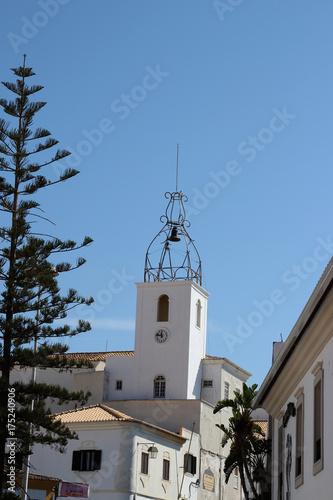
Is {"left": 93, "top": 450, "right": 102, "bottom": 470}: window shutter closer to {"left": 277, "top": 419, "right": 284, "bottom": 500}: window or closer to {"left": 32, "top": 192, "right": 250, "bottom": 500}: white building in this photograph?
{"left": 32, "top": 192, "right": 250, "bottom": 500}: white building

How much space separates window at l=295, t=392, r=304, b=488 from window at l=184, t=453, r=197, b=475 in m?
25.5

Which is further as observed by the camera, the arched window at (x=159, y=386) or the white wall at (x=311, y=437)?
the arched window at (x=159, y=386)

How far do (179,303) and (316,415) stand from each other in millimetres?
34018

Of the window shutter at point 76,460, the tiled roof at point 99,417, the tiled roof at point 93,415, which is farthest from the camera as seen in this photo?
the tiled roof at point 93,415

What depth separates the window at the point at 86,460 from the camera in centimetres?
3672

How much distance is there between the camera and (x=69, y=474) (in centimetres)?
3688

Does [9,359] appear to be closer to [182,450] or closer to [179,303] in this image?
[182,450]

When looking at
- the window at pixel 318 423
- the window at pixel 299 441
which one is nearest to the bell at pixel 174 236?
the window at pixel 299 441

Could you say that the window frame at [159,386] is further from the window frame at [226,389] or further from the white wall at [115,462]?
the white wall at [115,462]

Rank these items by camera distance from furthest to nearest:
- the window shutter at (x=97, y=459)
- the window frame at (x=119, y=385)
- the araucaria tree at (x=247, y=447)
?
the window frame at (x=119, y=385) < the window shutter at (x=97, y=459) < the araucaria tree at (x=247, y=447)

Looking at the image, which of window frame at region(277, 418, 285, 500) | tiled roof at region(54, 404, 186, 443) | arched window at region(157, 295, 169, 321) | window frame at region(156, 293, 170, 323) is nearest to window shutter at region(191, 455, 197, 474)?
tiled roof at region(54, 404, 186, 443)

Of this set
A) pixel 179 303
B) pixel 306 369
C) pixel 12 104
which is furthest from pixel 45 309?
pixel 179 303

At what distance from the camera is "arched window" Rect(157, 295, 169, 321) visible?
49.0m

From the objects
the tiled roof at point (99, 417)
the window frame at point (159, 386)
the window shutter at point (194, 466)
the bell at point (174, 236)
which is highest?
the bell at point (174, 236)
